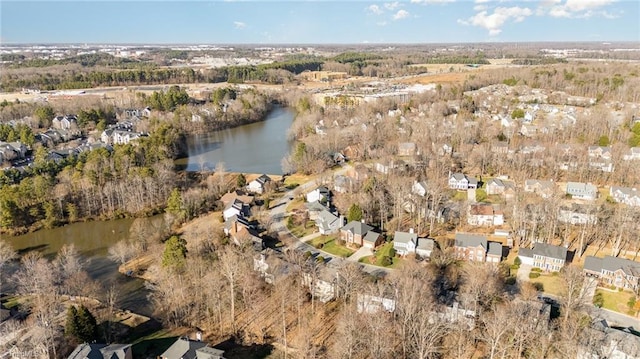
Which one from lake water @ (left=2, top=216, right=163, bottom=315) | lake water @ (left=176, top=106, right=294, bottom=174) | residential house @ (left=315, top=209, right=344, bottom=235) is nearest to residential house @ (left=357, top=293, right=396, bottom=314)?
residential house @ (left=315, top=209, right=344, bottom=235)

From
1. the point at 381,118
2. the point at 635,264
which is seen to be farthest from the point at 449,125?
the point at 635,264

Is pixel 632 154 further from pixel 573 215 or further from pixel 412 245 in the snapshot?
pixel 412 245

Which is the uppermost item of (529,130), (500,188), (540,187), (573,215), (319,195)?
(529,130)

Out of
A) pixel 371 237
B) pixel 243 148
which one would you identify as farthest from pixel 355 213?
pixel 243 148

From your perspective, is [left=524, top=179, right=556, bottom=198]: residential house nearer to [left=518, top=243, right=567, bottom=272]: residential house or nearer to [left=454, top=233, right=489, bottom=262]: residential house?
[left=518, top=243, right=567, bottom=272]: residential house

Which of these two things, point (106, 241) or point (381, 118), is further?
point (381, 118)

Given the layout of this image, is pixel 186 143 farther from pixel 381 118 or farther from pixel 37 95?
pixel 37 95

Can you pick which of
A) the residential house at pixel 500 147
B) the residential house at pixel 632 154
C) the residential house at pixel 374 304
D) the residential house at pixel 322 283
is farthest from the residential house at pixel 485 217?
the residential house at pixel 632 154
